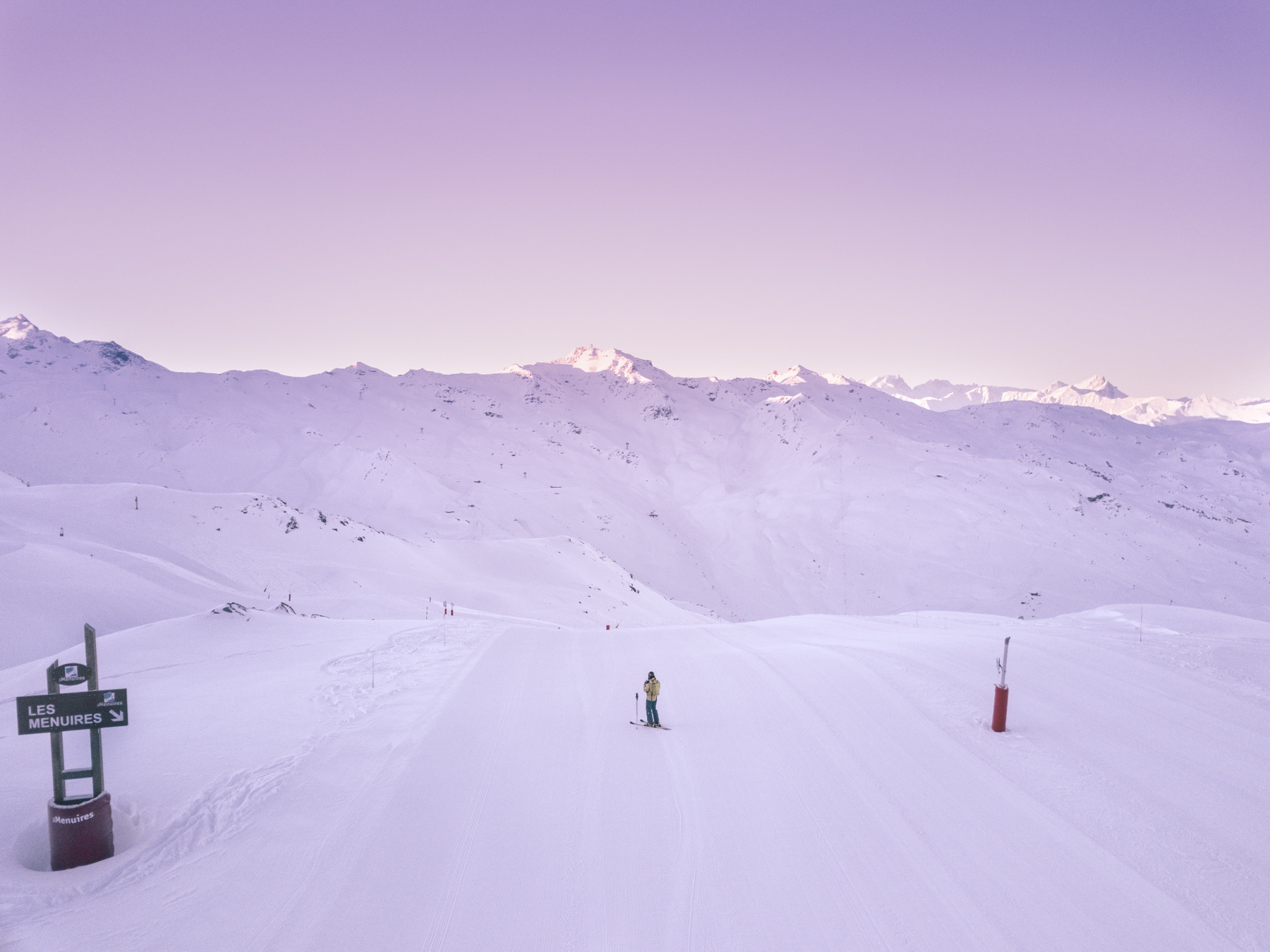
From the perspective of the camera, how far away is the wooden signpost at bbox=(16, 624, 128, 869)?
7.17m

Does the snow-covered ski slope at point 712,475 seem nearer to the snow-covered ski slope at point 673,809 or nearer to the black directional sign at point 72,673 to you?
the snow-covered ski slope at point 673,809

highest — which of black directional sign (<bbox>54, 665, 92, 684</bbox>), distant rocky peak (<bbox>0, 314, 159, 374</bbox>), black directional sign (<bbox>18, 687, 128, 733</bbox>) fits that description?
distant rocky peak (<bbox>0, 314, 159, 374</bbox>)

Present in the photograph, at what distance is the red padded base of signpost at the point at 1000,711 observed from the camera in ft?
35.0

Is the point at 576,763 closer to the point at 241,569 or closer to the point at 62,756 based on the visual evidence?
the point at 62,756

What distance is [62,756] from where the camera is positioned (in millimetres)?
7336

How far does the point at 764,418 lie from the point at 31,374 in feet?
371

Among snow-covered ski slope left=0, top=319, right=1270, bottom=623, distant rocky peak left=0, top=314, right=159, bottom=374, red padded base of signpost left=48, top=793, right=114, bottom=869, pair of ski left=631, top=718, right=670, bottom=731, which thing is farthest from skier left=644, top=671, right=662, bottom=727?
distant rocky peak left=0, top=314, right=159, bottom=374

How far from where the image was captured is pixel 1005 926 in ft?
20.9

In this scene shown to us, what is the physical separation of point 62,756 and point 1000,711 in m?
12.6

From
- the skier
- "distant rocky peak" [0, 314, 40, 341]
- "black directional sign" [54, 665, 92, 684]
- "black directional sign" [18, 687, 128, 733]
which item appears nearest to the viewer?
"black directional sign" [18, 687, 128, 733]

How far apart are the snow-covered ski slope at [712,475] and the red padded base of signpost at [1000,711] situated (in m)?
23.6

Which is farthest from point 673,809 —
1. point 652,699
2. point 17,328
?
point 17,328

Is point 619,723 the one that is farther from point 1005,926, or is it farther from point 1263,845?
point 1263,845

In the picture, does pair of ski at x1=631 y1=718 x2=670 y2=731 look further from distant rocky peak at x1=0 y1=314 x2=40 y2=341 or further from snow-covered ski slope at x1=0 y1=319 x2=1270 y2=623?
distant rocky peak at x1=0 y1=314 x2=40 y2=341
